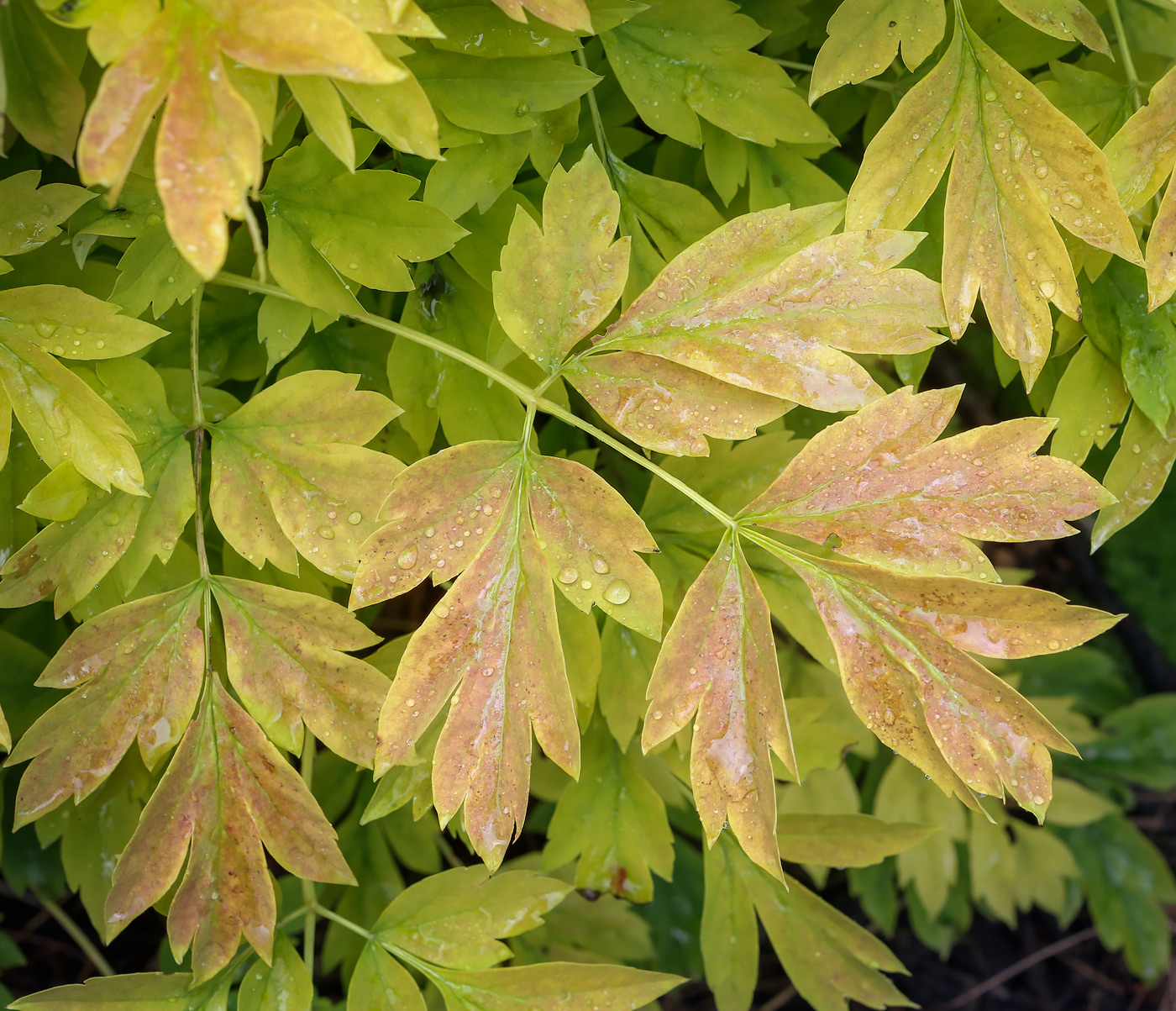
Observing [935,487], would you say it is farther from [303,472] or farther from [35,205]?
[35,205]

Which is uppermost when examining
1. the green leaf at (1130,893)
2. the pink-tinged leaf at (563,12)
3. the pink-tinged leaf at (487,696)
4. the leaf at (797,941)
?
the pink-tinged leaf at (563,12)

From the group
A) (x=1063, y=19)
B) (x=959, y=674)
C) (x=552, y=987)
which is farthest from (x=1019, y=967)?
(x=1063, y=19)

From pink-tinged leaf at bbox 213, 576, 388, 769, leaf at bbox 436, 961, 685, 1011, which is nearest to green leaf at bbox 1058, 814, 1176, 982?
leaf at bbox 436, 961, 685, 1011

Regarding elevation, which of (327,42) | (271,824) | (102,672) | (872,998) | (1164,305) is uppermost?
(327,42)

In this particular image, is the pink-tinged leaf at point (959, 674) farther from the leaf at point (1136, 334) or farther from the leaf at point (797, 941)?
the leaf at point (797, 941)

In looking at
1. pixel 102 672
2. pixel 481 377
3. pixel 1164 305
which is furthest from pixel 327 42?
pixel 1164 305

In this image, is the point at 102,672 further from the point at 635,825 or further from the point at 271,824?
the point at 635,825

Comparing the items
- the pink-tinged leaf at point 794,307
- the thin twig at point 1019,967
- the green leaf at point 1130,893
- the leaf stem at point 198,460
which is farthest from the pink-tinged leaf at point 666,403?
the thin twig at point 1019,967
